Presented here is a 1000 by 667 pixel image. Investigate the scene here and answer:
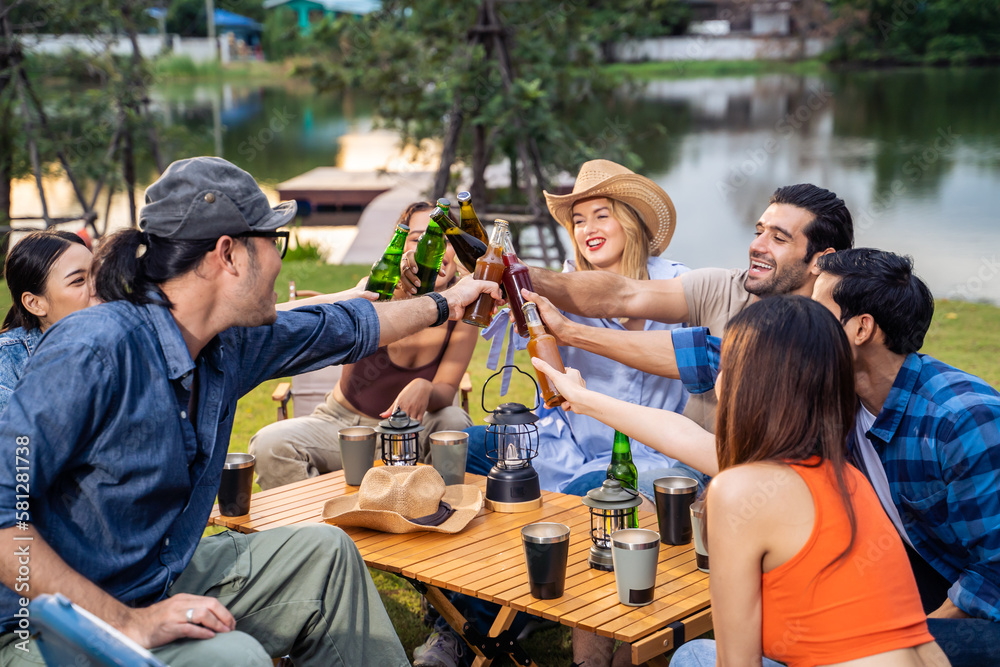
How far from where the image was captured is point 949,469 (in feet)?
7.63

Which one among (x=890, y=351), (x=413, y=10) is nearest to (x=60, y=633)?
(x=890, y=351)

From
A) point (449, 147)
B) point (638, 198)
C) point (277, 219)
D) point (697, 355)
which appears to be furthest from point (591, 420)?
point (449, 147)

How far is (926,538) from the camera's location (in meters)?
2.48

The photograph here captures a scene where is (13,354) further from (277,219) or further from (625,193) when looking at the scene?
(625,193)

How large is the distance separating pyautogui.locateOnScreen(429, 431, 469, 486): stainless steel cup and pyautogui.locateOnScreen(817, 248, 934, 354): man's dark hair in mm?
1385

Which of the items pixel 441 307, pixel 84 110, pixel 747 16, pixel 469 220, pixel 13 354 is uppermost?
pixel 747 16

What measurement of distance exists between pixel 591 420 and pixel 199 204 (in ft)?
7.06

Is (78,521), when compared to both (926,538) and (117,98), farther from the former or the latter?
(117,98)

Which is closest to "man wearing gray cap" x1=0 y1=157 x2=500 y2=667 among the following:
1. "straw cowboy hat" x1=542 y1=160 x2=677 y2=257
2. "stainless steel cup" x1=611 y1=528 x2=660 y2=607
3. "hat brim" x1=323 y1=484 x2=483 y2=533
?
"hat brim" x1=323 y1=484 x2=483 y2=533

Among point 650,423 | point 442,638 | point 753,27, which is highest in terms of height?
point 753,27

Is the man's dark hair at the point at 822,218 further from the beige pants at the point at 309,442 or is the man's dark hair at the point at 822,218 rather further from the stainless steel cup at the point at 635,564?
the beige pants at the point at 309,442

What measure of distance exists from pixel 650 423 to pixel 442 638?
120 cm

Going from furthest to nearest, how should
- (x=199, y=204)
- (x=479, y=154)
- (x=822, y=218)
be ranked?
1. (x=479, y=154)
2. (x=822, y=218)
3. (x=199, y=204)

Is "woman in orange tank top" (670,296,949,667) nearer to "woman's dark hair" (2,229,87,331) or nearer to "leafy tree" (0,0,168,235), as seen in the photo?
"woman's dark hair" (2,229,87,331)
